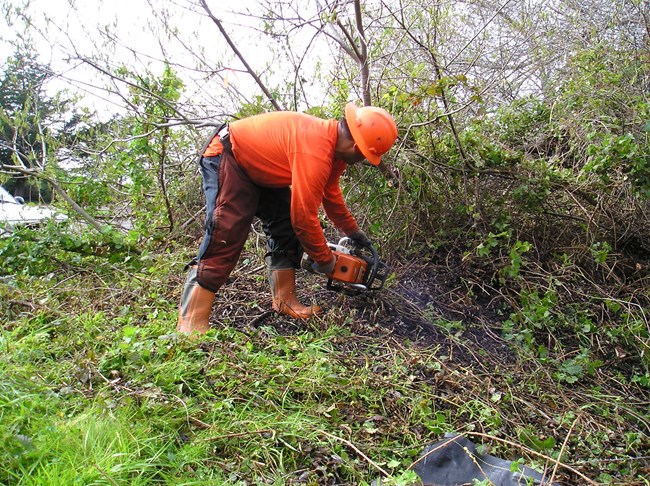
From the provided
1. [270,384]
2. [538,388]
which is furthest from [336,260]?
[538,388]

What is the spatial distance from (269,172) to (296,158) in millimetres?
301

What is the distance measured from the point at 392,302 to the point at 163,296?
1.77 m

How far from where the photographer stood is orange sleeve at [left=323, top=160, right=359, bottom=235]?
136 inches

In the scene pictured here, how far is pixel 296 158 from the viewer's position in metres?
2.99

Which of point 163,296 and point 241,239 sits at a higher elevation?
point 241,239

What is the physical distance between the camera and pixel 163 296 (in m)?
3.91

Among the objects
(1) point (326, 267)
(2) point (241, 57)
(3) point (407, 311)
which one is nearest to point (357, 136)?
(1) point (326, 267)

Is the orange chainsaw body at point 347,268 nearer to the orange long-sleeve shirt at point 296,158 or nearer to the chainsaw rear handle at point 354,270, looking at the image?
the chainsaw rear handle at point 354,270

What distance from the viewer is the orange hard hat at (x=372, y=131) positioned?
3018 millimetres

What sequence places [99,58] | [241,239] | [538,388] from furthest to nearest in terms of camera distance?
[99,58]
[241,239]
[538,388]

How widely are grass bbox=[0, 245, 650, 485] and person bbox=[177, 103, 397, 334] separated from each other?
1.25 ft

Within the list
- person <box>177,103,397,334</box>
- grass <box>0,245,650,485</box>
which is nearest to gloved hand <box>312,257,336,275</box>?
person <box>177,103,397,334</box>

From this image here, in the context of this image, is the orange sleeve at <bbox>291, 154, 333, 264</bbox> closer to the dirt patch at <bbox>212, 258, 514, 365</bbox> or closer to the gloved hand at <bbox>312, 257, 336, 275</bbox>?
the gloved hand at <bbox>312, 257, 336, 275</bbox>

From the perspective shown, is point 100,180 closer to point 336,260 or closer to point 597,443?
point 336,260
